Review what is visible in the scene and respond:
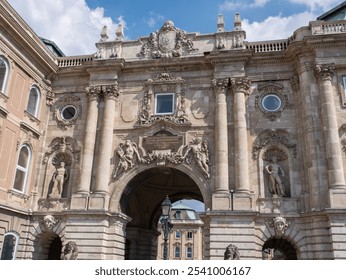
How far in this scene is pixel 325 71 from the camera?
1994 cm

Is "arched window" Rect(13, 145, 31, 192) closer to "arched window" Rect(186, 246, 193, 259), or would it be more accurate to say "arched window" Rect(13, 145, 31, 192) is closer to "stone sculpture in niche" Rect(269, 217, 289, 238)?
"stone sculpture in niche" Rect(269, 217, 289, 238)

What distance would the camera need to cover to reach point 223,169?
19.7 m

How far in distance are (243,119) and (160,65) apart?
6.20 m

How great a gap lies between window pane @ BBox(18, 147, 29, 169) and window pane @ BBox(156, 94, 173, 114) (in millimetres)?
8012

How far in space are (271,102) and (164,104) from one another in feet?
20.6

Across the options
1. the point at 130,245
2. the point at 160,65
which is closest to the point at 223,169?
the point at 160,65

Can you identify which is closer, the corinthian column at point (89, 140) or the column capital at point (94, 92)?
the corinthian column at point (89, 140)

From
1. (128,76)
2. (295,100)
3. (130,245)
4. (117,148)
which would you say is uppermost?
(128,76)

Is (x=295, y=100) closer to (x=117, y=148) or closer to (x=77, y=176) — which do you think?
(x=117, y=148)

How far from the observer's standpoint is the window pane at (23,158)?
69.3ft

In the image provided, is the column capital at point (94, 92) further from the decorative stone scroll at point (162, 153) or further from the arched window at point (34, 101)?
the decorative stone scroll at point (162, 153)

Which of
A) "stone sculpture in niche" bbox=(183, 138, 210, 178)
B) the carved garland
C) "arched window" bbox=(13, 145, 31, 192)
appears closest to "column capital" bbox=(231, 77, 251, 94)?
the carved garland

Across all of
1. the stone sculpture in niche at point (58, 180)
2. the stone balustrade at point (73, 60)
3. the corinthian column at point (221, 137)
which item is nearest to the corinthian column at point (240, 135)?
the corinthian column at point (221, 137)

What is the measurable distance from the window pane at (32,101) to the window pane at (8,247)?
24.0 feet
